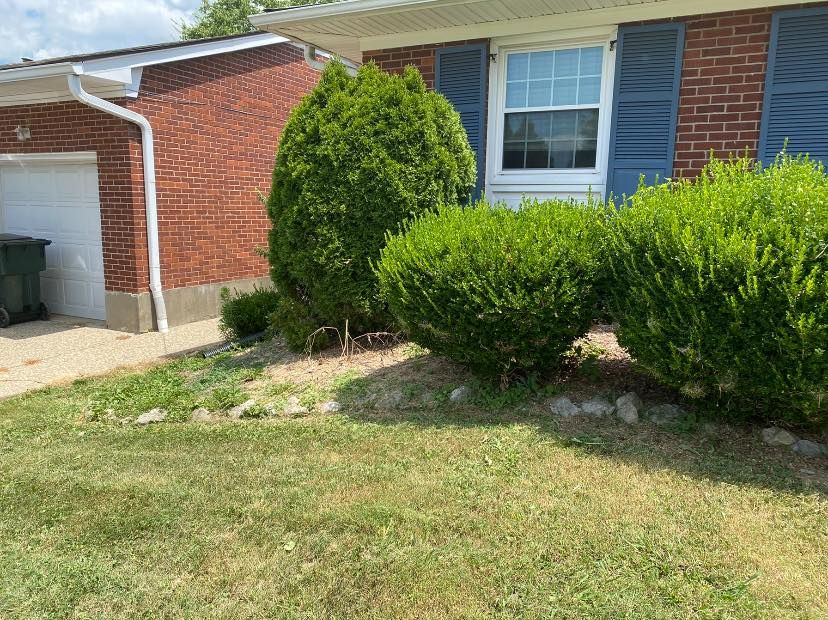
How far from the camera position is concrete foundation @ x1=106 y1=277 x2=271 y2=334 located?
341 inches

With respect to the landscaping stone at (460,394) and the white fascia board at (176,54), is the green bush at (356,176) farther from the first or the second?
Result: the white fascia board at (176,54)

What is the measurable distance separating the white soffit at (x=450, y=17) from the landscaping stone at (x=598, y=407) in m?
3.82

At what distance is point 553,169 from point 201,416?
4251mm

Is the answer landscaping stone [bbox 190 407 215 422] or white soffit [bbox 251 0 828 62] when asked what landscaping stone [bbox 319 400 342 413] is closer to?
landscaping stone [bbox 190 407 215 422]

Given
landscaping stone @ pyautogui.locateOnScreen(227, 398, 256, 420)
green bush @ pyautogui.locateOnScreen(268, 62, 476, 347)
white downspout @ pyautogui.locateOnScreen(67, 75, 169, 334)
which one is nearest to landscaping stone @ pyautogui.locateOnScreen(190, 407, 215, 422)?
landscaping stone @ pyautogui.locateOnScreen(227, 398, 256, 420)

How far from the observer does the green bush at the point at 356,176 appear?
562cm

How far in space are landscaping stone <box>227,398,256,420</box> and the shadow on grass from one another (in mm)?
690

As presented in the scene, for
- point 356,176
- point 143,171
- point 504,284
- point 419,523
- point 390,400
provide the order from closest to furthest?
point 419,523
point 504,284
point 390,400
point 356,176
point 143,171

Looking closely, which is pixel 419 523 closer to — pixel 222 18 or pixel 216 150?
pixel 216 150

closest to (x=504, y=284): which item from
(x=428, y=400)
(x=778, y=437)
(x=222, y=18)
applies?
(x=428, y=400)

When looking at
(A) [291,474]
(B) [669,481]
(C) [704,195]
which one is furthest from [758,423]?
(A) [291,474]

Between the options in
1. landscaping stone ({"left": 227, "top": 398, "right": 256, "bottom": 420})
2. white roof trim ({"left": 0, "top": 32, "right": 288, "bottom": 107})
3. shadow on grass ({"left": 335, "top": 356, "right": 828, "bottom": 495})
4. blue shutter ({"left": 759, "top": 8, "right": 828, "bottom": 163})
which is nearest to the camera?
shadow on grass ({"left": 335, "top": 356, "right": 828, "bottom": 495})

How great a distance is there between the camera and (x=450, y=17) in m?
6.38

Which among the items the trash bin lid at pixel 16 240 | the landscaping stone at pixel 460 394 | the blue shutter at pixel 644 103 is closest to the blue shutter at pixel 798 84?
the blue shutter at pixel 644 103
